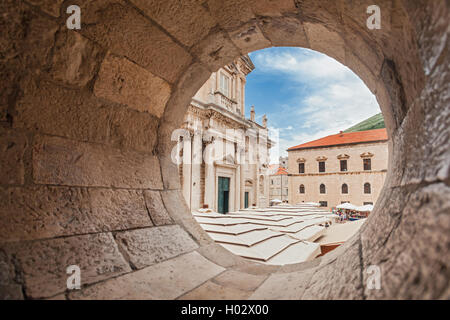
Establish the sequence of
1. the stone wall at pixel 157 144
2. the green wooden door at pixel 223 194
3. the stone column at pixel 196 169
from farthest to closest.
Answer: the green wooden door at pixel 223 194
the stone column at pixel 196 169
the stone wall at pixel 157 144

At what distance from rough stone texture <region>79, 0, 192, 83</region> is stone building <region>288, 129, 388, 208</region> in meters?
23.8

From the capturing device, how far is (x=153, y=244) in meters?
1.39

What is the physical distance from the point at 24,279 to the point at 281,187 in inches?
1426

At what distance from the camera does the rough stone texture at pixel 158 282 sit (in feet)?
3.17

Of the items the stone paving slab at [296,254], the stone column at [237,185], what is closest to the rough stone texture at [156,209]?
the stone paving slab at [296,254]

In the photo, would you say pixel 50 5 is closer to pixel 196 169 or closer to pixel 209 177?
pixel 196 169

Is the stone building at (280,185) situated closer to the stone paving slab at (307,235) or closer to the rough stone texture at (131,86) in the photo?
the stone paving slab at (307,235)

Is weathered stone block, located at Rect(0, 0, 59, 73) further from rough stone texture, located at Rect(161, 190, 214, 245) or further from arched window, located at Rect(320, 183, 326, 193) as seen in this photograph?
arched window, located at Rect(320, 183, 326, 193)

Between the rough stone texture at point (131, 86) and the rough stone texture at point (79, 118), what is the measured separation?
0.20 ft

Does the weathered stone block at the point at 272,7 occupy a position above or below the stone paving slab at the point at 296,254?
above

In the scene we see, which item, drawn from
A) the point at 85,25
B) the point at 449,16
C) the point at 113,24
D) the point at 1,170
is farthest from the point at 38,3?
the point at 449,16

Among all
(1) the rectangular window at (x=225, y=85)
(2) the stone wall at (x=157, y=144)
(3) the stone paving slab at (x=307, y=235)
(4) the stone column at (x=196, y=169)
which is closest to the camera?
(2) the stone wall at (x=157, y=144)

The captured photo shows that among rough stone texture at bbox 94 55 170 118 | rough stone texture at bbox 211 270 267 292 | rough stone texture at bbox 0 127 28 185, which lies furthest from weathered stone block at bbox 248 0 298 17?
rough stone texture at bbox 211 270 267 292

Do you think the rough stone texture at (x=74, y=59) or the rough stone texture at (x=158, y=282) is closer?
the rough stone texture at (x=158, y=282)
